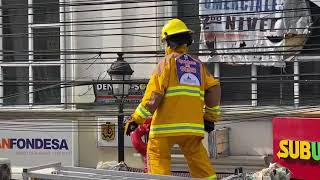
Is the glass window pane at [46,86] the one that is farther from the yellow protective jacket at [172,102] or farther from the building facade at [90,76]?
the yellow protective jacket at [172,102]

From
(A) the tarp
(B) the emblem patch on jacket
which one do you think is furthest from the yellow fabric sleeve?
(A) the tarp

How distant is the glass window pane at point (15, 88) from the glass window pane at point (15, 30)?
0.67 feet

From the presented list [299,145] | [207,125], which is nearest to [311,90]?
[299,145]

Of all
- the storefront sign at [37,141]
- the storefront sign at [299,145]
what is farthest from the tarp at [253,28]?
the storefront sign at [37,141]

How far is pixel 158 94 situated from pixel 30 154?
580 centimetres

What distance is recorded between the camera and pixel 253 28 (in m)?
9.07

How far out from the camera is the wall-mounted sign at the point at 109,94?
381 inches

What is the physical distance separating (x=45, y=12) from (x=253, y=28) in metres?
3.77

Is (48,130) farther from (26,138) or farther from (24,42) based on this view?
(24,42)

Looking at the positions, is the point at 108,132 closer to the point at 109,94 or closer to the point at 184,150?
the point at 109,94

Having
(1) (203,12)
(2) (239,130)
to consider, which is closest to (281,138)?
(2) (239,130)

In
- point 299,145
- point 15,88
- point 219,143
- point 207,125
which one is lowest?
point 219,143

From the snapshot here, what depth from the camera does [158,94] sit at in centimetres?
511

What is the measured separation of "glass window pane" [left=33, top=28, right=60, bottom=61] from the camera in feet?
33.9
